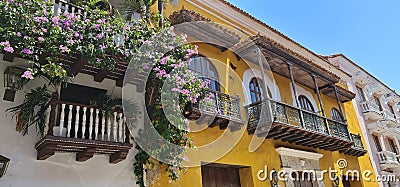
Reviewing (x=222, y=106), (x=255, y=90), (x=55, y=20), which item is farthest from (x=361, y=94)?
(x=55, y=20)

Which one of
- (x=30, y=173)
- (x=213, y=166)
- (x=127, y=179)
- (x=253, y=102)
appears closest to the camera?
(x=30, y=173)

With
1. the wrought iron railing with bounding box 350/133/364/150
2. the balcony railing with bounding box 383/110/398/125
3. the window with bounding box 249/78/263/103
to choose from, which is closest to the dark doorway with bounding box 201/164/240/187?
the window with bounding box 249/78/263/103

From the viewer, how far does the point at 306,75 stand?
13234 millimetres

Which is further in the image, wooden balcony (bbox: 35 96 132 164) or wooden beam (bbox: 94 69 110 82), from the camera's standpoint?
wooden beam (bbox: 94 69 110 82)

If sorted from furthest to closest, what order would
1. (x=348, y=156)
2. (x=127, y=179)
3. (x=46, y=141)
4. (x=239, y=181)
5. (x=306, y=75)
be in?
1. (x=348, y=156)
2. (x=306, y=75)
3. (x=239, y=181)
4. (x=127, y=179)
5. (x=46, y=141)

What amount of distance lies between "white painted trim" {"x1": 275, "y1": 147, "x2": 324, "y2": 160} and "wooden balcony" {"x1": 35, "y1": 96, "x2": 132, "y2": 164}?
19.6 feet

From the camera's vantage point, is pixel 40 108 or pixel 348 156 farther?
pixel 348 156

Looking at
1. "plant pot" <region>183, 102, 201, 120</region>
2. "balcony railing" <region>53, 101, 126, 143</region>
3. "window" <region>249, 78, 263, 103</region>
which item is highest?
"window" <region>249, 78, 263, 103</region>

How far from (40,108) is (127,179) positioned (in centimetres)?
222

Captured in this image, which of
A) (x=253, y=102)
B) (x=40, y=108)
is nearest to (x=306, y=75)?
(x=253, y=102)

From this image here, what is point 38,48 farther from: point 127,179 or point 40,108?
point 127,179

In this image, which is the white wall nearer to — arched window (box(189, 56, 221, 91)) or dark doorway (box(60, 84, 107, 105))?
dark doorway (box(60, 84, 107, 105))

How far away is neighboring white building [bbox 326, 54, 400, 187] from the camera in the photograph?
17.5m

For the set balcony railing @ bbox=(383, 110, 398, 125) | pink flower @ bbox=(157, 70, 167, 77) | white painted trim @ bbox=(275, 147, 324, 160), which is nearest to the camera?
pink flower @ bbox=(157, 70, 167, 77)
